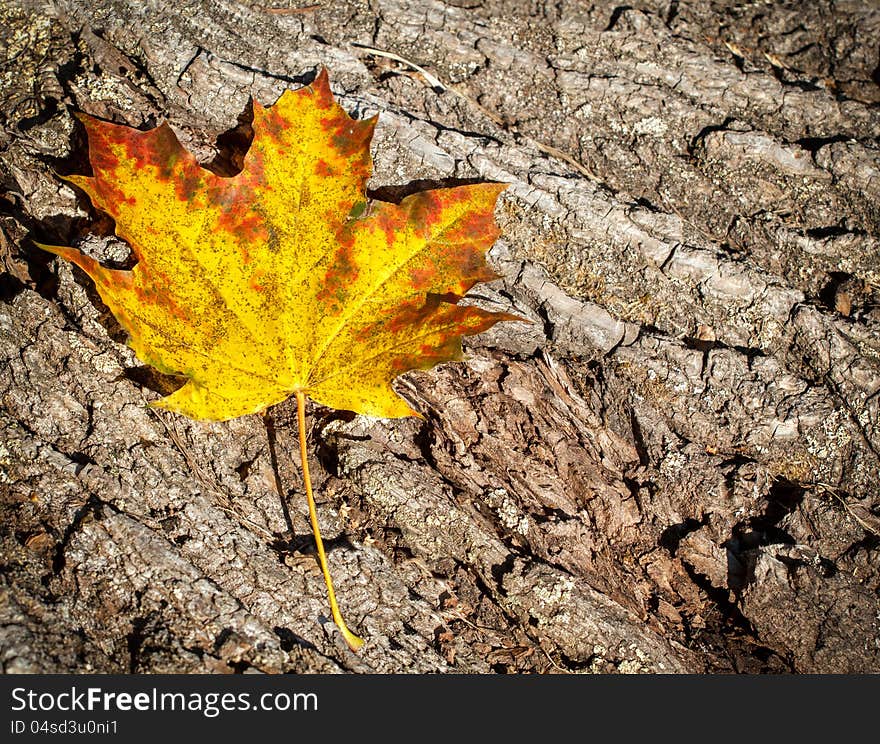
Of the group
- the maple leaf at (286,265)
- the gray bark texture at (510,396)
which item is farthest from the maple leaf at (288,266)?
the gray bark texture at (510,396)

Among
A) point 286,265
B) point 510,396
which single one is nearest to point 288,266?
point 286,265

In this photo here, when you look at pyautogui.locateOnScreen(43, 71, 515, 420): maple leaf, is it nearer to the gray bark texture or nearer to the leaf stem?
the leaf stem

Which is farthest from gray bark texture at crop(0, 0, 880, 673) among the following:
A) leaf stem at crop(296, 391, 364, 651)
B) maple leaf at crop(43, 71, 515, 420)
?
maple leaf at crop(43, 71, 515, 420)

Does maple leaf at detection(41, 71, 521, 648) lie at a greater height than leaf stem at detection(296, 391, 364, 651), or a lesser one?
greater

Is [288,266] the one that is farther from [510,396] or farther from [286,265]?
[510,396]

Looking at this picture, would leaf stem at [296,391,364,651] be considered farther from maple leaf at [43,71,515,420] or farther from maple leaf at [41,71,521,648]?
maple leaf at [43,71,515,420]

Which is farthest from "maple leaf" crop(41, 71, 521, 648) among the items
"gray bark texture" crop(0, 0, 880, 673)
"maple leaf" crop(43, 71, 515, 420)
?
"gray bark texture" crop(0, 0, 880, 673)
